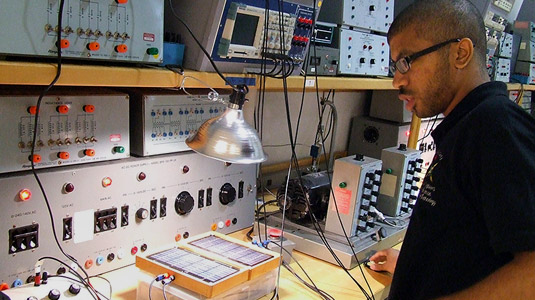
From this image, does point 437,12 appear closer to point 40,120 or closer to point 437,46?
point 437,46

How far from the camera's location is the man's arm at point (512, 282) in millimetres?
1109

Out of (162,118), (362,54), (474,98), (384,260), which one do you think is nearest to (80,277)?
(162,118)

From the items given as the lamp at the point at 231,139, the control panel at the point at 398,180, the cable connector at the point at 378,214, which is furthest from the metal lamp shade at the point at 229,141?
the control panel at the point at 398,180

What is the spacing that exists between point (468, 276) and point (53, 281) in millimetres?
1170

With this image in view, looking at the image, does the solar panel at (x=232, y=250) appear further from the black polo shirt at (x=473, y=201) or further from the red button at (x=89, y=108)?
the red button at (x=89, y=108)

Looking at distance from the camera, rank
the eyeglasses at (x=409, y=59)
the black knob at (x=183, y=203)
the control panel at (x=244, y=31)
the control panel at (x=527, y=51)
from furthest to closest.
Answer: the control panel at (x=527, y=51) < the black knob at (x=183, y=203) < the control panel at (x=244, y=31) < the eyeglasses at (x=409, y=59)

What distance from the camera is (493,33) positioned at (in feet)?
11.4

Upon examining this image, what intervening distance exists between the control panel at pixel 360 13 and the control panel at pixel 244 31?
15.3 inches

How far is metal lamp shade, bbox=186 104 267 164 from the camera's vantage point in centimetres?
135

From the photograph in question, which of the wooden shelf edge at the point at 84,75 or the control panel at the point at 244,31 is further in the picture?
the control panel at the point at 244,31

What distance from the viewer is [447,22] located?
1447mm

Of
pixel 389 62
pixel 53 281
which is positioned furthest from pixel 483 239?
pixel 389 62

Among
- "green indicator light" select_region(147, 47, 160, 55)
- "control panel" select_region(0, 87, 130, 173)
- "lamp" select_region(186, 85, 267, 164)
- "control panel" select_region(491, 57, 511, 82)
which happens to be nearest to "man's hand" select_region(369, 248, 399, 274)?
"lamp" select_region(186, 85, 267, 164)

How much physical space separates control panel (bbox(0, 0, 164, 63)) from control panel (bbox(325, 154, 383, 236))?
95 cm
